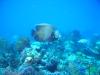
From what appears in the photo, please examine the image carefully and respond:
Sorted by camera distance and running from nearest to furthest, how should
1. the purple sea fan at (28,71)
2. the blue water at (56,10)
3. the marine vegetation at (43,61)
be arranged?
the purple sea fan at (28,71), the marine vegetation at (43,61), the blue water at (56,10)

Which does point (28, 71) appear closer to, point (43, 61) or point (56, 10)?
point (43, 61)

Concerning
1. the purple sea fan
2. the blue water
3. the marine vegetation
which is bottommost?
the purple sea fan

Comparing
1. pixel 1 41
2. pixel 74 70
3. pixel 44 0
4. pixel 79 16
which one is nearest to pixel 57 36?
pixel 74 70

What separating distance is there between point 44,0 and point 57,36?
7366cm

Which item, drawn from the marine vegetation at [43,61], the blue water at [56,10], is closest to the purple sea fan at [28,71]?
the marine vegetation at [43,61]

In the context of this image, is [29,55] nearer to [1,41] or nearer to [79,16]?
[1,41]

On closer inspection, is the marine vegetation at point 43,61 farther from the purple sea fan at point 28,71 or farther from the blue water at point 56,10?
the blue water at point 56,10

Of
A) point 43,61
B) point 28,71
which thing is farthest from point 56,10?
point 28,71

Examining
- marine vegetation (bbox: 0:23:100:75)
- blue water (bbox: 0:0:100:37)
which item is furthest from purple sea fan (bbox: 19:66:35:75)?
blue water (bbox: 0:0:100:37)

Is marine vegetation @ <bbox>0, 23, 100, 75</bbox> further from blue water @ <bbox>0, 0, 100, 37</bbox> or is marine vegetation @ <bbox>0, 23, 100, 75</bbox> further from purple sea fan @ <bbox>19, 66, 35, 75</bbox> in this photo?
blue water @ <bbox>0, 0, 100, 37</bbox>

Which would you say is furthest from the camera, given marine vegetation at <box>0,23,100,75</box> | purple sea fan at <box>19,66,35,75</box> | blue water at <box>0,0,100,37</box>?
blue water at <box>0,0,100,37</box>

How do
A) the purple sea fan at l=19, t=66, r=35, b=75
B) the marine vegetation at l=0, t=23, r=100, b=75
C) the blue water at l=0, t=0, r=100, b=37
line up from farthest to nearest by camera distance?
the blue water at l=0, t=0, r=100, b=37
the marine vegetation at l=0, t=23, r=100, b=75
the purple sea fan at l=19, t=66, r=35, b=75

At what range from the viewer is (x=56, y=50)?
11.8 metres

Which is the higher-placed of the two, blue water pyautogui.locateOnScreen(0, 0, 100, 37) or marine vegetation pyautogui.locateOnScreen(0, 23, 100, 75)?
blue water pyautogui.locateOnScreen(0, 0, 100, 37)
